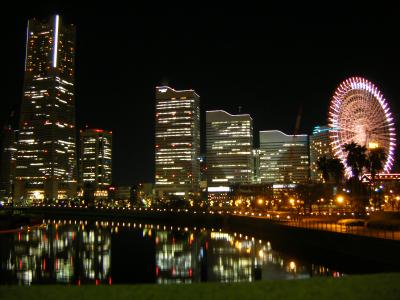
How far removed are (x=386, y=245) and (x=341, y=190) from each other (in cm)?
6967

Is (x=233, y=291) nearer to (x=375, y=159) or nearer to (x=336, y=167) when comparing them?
(x=375, y=159)

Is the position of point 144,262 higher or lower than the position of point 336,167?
lower

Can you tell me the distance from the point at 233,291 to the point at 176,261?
3061 cm

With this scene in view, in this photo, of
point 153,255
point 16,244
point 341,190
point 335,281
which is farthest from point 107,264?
point 341,190

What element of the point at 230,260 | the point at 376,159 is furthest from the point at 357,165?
the point at 230,260

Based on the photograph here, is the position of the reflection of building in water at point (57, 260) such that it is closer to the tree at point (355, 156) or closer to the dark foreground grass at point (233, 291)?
the dark foreground grass at point (233, 291)

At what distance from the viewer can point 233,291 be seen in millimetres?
14758

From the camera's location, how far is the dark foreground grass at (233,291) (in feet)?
46.4

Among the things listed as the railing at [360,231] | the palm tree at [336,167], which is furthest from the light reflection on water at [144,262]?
the palm tree at [336,167]

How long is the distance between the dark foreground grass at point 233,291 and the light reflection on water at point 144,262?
17.7 m

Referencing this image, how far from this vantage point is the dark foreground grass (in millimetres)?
14141

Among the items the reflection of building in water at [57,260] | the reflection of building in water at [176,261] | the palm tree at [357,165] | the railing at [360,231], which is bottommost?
the reflection of building in water at [176,261]

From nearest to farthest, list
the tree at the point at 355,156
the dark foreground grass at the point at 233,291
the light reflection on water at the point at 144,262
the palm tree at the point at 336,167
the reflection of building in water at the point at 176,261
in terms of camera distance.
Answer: the dark foreground grass at the point at 233,291 → the light reflection on water at the point at 144,262 → the reflection of building in water at the point at 176,261 → the tree at the point at 355,156 → the palm tree at the point at 336,167

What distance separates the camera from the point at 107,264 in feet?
140
